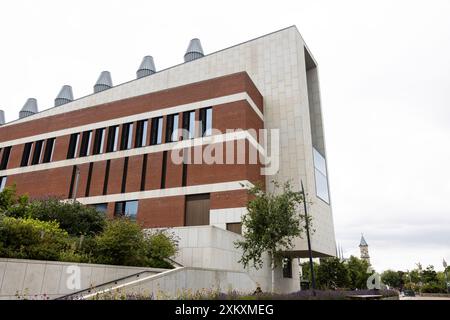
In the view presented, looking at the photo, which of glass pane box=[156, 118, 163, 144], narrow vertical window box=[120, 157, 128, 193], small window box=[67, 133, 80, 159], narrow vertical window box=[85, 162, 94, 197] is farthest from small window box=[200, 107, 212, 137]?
small window box=[67, 133, 80, 159]

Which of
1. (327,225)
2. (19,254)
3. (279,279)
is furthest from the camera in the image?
(327,225)

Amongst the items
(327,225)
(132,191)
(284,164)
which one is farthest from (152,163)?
(327,225)

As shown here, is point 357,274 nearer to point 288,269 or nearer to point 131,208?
point 288,269

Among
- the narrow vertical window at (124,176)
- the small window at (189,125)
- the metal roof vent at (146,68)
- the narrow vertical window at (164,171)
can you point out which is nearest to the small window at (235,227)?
the narrow vertical window at (164,171)

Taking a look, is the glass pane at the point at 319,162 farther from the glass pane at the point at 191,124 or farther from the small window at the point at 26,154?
the small window at the point at 26,154

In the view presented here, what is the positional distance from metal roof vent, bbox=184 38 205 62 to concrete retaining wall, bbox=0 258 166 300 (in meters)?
38.1

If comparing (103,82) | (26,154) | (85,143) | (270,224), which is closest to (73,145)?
(85,143)

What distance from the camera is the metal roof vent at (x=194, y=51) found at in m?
46.8

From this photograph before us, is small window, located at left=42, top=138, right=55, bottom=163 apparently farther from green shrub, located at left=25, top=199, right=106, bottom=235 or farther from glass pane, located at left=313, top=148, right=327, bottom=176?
glass pane, located at left=313, top=148, right=327, bottom=176

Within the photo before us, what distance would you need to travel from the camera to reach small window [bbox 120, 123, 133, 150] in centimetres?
3378

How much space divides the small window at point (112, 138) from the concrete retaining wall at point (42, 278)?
22.4m
